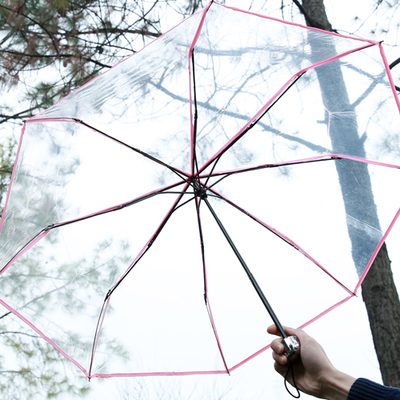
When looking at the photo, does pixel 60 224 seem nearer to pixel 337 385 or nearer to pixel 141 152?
pixel 141 152

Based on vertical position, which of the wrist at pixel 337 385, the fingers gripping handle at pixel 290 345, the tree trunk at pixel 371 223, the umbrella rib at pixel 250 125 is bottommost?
the wrist at pixel 337 385

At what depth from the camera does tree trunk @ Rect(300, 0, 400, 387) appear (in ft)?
4.00

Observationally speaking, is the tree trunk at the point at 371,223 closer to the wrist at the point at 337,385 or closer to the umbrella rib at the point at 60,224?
the wrist at the point at 337,385

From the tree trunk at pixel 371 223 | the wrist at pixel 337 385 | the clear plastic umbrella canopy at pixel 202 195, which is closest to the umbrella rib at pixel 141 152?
the clear plastic umbrella canopy at pixel 202 195

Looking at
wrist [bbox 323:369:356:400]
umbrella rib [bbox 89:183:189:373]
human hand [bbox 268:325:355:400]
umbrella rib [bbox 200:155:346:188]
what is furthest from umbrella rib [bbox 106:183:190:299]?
wrist [bbox 323:369:356:400]

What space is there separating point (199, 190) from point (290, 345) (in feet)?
1.81

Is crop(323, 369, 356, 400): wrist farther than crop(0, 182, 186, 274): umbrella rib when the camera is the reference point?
No

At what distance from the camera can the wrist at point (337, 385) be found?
81 cm

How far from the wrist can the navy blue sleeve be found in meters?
0.03

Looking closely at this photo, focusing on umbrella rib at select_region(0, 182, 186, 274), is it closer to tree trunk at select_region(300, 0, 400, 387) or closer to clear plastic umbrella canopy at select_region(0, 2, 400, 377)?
clear plastic umbrella canopy at select_region(0, 2, 400, 377)

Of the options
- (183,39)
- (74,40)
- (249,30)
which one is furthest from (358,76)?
(74,40)

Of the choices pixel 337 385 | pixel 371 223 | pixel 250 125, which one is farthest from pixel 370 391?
pixel 250 125

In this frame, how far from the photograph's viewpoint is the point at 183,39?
1129 millimetres

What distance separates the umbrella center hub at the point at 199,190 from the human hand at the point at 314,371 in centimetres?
51
